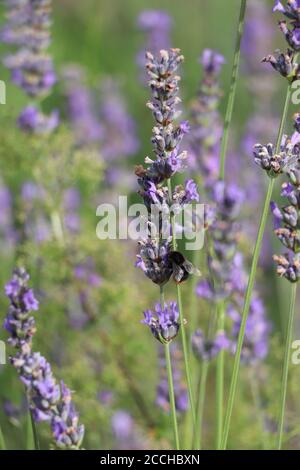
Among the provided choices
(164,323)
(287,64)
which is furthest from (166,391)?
(287,64)

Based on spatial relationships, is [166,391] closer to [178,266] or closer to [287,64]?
[178,266]

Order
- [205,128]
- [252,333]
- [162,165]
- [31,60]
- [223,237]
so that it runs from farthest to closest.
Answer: [31,60], [205,128], [252,333], [223,237], [162,165]

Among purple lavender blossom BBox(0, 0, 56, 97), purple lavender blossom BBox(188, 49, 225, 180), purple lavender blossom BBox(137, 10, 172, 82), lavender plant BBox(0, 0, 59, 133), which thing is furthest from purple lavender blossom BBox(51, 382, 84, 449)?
purple lavender blossom BBox(137, 10, 172, 82)

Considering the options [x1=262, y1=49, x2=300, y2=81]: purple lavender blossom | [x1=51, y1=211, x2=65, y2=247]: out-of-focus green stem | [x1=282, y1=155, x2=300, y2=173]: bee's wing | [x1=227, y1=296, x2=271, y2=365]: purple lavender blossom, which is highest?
[x1=262, y1=49, x2=300, y2=81]: purple lavender blossom

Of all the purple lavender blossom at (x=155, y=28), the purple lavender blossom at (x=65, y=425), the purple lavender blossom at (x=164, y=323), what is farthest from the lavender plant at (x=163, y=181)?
the purple lavender blossom at (x=155, y=28)

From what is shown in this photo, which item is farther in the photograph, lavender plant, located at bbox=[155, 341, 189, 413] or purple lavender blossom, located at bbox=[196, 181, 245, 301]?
lavender plant, located at bbox=[155, 341, 189, 413]

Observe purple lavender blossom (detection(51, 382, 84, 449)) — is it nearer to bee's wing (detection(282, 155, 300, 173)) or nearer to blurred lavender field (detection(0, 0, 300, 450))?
blurred lavender field (detection(0, 0, 300, 450))

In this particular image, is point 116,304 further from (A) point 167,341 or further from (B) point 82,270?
(A) point 167,341
